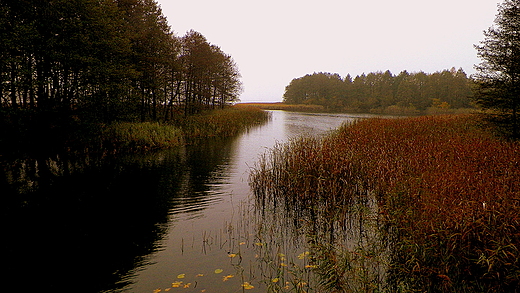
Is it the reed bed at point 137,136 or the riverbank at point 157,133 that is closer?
the reed bed at point 137,136

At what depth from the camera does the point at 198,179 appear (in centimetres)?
1224

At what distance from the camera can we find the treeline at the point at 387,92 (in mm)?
74875

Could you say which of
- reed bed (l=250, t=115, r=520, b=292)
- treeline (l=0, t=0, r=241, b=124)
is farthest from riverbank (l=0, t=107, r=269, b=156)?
reed bed (l=250, t=115, r=520, b=292)

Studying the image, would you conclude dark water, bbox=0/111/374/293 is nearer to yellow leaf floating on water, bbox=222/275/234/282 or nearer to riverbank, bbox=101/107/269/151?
yellow leaf floating on water, bbox=222/275/234/282

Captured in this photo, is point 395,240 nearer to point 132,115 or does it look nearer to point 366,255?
point 366,255

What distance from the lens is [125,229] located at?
7012mm

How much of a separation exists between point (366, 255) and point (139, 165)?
42.3ft

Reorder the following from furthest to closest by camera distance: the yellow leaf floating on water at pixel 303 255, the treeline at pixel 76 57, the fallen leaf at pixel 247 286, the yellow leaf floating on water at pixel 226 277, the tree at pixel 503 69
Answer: the tree at pixel 503 69
the treeline at pixel 76 57
the yellow leaf floating on water at pixel 303 255
the yellow leaf floating on water at pixel 226 277
the fallen leaf at pixel 247 286

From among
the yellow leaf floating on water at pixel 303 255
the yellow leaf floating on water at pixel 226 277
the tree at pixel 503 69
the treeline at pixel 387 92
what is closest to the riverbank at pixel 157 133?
the yellow leaf floating on water at pixel 226 277

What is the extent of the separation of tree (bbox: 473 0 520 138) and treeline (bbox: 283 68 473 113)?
55.7m

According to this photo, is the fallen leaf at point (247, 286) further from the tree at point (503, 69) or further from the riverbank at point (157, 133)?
the tree at point (503, 69)

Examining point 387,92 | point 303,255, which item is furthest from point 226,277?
point 387,92

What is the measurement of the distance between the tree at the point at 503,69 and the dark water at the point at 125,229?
15664 millimetres

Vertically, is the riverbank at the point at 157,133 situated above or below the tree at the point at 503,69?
below
